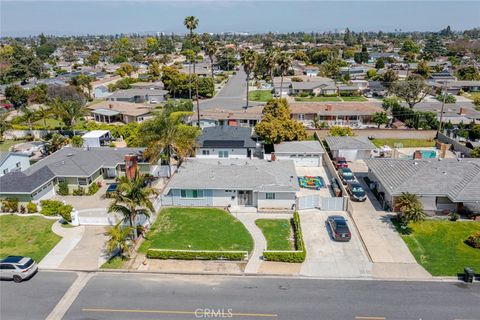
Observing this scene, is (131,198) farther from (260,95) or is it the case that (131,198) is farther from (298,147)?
(260,95)

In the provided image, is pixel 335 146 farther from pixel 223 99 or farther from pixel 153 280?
pixel 223 99

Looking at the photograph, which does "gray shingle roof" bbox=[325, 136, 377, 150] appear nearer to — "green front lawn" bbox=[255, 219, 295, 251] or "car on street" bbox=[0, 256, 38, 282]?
"green front lawn" bbox=[255, 219, 295, 251]

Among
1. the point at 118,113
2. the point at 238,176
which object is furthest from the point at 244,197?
the point at 118,113

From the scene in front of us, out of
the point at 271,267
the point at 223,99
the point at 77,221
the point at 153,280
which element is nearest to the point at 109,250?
the point at 153,280

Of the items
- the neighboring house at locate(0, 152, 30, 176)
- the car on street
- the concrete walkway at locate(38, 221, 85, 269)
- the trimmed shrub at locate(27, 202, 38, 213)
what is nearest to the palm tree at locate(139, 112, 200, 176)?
the concrete walkway at locate(38, 221, 85, 269)

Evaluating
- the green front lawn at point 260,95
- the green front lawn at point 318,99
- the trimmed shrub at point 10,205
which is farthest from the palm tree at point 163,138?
the green front lawn at point 318,99

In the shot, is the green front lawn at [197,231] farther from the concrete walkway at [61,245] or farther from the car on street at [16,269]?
the car on street at [16,269]
